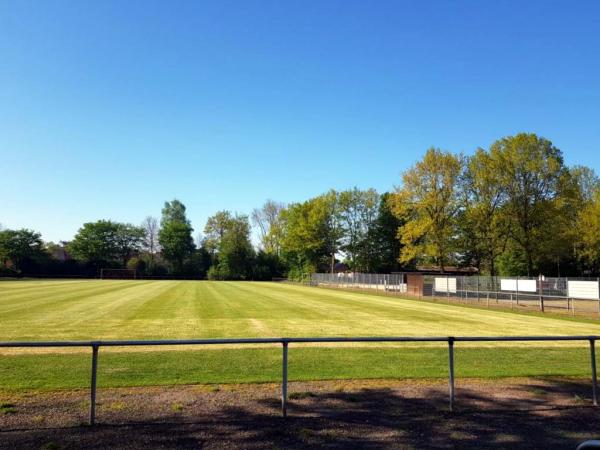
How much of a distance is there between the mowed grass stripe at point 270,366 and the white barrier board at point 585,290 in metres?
16.7

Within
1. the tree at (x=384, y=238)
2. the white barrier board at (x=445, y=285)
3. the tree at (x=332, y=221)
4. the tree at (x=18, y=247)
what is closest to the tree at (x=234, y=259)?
the tree at (x=332, y=221)

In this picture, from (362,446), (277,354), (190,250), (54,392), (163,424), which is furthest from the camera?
(190,250)

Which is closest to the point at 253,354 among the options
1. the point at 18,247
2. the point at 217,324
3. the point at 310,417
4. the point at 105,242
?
the point at 310,417

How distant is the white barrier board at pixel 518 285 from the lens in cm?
3559

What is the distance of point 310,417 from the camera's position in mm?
6883

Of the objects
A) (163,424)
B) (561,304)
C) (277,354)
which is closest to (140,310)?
(277,354)

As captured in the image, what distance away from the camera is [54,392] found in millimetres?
8469

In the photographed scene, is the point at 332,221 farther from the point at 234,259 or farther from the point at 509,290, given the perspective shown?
the point at 509,290

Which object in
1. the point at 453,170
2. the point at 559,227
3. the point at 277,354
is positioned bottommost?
the point at 277,354

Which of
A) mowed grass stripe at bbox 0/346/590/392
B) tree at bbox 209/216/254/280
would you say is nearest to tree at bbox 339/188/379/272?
tree at bbox 209/216/254/280

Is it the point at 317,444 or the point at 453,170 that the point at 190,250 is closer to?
the point at 453,170

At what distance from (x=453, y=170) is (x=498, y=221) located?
7.37 meters

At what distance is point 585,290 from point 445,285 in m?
15.3

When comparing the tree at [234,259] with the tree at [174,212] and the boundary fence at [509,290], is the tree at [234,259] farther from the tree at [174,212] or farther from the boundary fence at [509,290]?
the boundary fence at [509,290]
